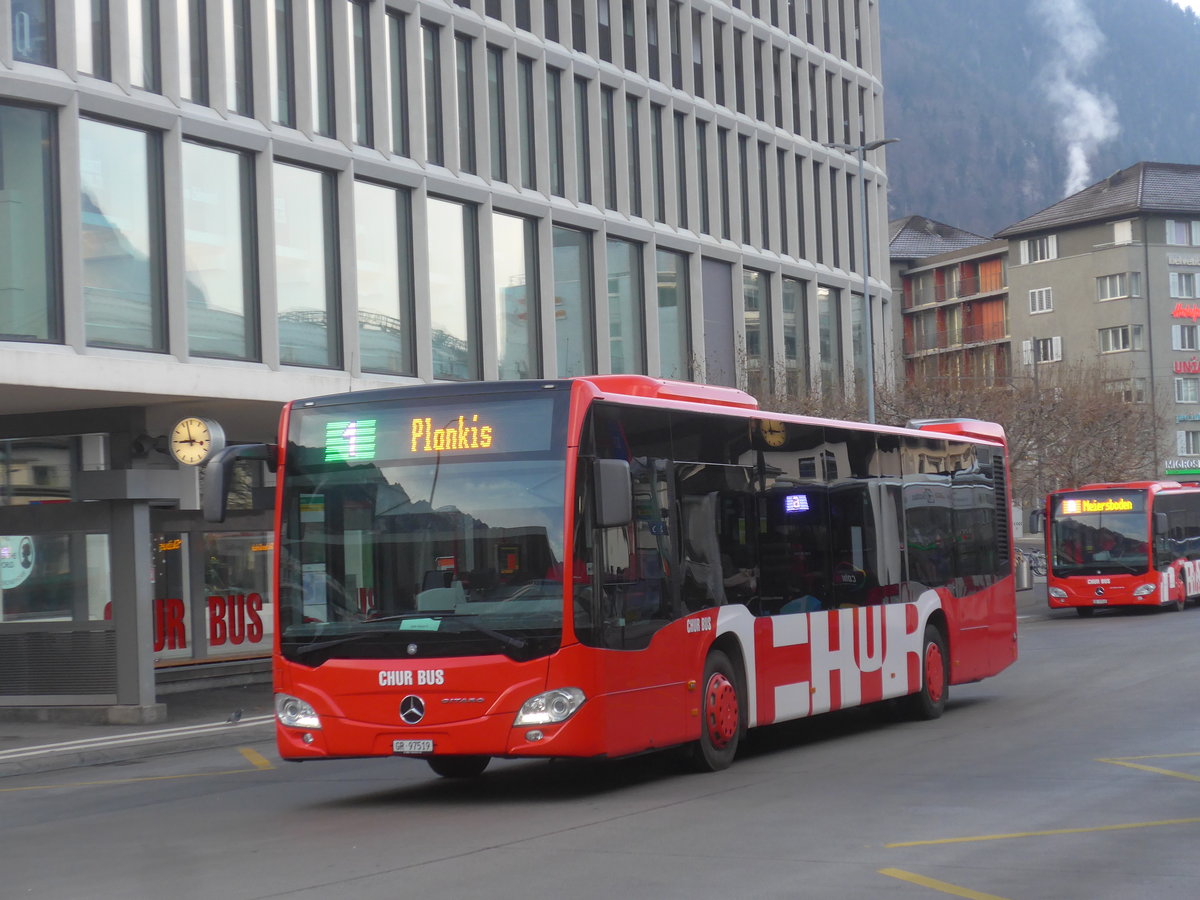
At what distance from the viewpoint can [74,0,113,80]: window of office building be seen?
21781 mm

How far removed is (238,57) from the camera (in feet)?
81.3

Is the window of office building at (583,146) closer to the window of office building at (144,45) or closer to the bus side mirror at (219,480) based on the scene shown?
the window of office building at (144,45)

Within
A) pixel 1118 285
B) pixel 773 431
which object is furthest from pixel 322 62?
pixel 1118 285

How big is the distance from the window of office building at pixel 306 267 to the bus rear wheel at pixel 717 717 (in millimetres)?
13639

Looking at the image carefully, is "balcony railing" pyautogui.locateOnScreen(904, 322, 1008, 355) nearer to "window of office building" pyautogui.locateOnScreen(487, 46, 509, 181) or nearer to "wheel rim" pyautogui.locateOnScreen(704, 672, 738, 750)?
"window of office building" pyautogui.locateOnScreen(487, 46, 509, 181)

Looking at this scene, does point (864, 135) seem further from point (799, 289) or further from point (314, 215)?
point (314, 215)

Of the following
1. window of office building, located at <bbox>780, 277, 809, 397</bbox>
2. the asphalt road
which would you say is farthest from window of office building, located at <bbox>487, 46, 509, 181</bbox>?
the asphalt road

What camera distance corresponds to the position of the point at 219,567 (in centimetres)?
2727

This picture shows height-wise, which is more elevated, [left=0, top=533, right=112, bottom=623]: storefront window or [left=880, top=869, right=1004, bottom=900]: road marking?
[left=0, top=533, right=112, bottom=623]: storefront window

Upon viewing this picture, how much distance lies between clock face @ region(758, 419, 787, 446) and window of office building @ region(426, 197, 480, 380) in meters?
15.0

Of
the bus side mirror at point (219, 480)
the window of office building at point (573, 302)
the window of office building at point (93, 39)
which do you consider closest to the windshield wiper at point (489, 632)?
the bus side mirror at point (219, 480)

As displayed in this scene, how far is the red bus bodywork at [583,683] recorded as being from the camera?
11.1 meters

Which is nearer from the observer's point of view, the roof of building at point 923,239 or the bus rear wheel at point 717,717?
the bus rear wheel at point 717,717

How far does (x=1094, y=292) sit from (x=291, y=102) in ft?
255
